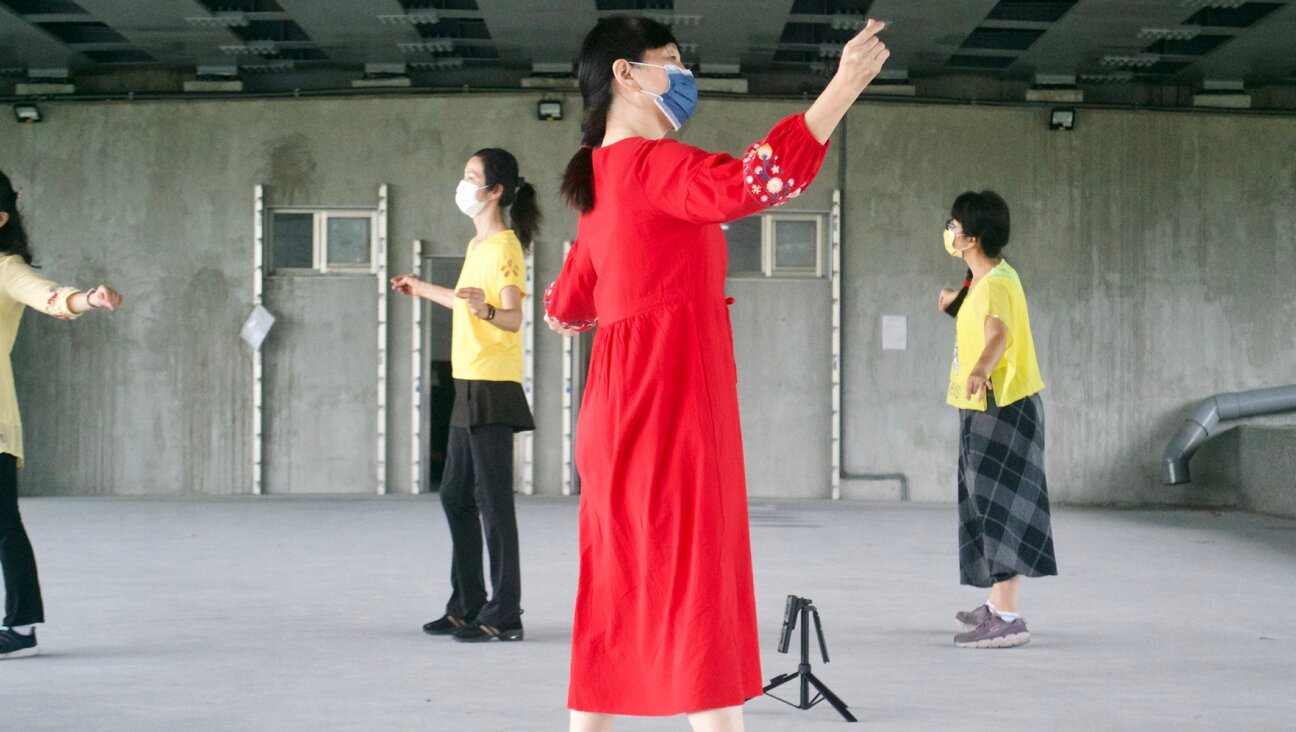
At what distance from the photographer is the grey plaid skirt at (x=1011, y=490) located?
165 inches

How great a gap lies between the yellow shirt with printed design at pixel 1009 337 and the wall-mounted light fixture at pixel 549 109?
284 inches

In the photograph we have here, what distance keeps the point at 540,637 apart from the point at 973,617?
149cm

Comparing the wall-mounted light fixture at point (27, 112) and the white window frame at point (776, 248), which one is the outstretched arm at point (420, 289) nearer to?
the white window frame at point (776, 248)

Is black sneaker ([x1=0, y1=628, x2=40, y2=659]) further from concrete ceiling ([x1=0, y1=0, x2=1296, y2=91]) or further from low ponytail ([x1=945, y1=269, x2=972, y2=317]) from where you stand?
concrete ceiling ([x1=0, y1=0, x2=1296, y2=91])

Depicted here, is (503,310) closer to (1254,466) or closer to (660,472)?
(660,472)

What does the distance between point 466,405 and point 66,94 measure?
28.3 ft

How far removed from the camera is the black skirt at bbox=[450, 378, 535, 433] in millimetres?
4141

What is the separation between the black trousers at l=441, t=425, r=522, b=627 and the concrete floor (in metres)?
0.16

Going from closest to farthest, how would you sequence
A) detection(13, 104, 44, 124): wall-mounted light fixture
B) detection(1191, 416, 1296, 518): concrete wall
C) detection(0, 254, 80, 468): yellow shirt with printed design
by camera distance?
1. detection(0, 254, 80, 468): yellow shirt with printed design
2. detection(1191, 416, 1296, 518): concrete wall
3. detection(13, 104, 44, 124): wall-mounted light fixture

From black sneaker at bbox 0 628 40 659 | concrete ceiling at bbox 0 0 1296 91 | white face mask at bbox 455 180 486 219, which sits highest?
concrete ceiling at bbox 0 0 1296 91

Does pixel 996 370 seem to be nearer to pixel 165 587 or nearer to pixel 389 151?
pixel 165 587

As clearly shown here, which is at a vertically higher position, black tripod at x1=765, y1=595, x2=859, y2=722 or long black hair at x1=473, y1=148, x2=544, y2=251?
long black hair at x1=473, y1=148, x2=544, y2=251

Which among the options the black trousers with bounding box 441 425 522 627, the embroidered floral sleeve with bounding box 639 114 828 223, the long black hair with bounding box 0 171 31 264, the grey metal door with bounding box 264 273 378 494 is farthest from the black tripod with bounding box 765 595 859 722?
the grey metal door with bounding box 264 273 378 494

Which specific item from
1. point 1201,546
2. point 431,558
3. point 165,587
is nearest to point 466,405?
point 165,587
